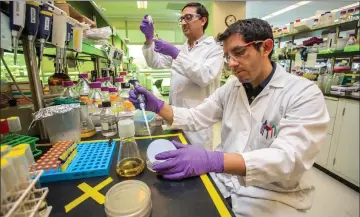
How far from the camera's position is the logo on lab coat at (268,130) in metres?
0.83

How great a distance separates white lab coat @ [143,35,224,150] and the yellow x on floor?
3.22ft

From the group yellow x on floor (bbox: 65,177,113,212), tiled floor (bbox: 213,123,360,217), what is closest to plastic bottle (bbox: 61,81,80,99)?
yellow x on floor (bbox: 65,177,113,212)

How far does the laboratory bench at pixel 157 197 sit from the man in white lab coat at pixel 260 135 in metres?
0.04

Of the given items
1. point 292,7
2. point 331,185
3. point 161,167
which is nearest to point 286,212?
point 161,167

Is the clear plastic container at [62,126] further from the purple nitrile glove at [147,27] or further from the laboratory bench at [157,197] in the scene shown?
the purple nitrile glove at [147,27]

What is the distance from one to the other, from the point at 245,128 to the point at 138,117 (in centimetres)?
65

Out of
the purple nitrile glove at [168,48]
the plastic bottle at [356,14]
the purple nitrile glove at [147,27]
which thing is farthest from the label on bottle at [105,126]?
the plastic bottle at [356,14]

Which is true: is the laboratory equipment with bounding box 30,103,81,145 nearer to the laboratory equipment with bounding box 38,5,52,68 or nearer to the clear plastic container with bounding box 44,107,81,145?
the clear plastic container with bounding box 44,107,81,145

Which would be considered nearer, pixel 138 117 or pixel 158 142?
pixel 158 142

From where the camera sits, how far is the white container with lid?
0.51m

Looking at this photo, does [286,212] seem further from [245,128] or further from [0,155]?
[0,155]

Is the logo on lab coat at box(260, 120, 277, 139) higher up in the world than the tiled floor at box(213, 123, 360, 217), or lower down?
higher up

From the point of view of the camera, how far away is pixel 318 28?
2867 mm

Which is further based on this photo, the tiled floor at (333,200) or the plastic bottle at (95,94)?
the tiled floor at (333,200)
